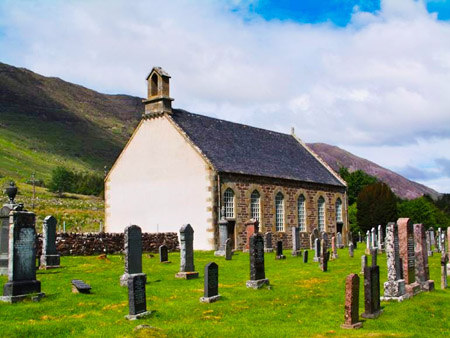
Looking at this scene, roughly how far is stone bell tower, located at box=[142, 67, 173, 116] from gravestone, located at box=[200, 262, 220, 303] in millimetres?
26185

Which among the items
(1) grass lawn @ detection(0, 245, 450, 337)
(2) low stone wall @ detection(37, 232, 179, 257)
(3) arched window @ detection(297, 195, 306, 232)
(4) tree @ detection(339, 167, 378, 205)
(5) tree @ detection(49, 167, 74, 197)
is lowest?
(1) grass lawn @ detection(0, 245, 450, 337)

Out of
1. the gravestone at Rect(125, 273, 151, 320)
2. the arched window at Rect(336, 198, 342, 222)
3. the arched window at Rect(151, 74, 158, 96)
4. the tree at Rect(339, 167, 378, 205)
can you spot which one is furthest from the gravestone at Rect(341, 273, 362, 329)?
the tree at Rect(339, 167, 378, 205)

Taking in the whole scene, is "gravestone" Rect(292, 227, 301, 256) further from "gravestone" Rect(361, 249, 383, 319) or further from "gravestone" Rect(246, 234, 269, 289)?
"gravestone" Rect(361, 249, 383, 319)

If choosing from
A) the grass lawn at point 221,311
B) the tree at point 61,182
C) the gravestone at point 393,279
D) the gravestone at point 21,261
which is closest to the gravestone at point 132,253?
the grass lawn at point 221,311

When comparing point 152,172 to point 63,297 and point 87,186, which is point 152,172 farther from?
point 87,186

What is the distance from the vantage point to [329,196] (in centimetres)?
4891

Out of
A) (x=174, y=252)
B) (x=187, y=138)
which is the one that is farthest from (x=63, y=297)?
(x=187, y=138)

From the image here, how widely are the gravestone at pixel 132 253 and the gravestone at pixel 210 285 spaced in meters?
3.53

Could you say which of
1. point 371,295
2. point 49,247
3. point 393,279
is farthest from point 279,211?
point 371,295

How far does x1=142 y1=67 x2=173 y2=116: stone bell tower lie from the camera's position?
41125 millimetres

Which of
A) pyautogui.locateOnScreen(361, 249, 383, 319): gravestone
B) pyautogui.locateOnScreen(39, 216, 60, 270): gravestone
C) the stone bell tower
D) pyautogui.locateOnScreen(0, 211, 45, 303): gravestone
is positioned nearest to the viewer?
pyautogui.locateOnScreen(361, 249, 383, 319): gravestone

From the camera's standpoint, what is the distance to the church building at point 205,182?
1500 inches

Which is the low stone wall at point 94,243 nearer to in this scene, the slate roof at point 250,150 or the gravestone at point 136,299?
the slate roof at point 250,150

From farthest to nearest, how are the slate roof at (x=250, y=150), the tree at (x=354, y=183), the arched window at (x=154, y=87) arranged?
the tree at (x=354, y=183) < the arched window at (x=154, y=87) < the slate roof at (x=250, y=150)
